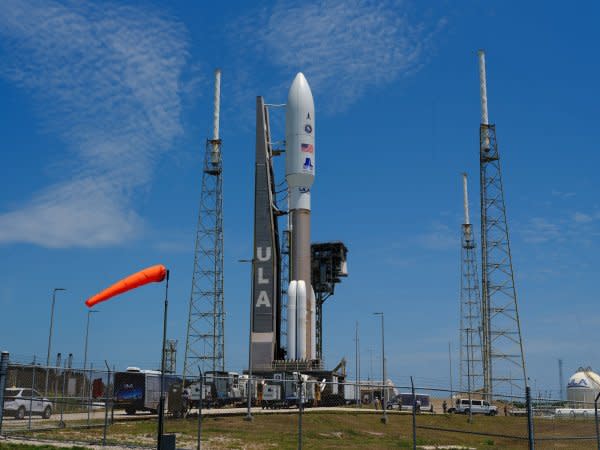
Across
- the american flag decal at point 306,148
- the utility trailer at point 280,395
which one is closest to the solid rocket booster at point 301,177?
the american flag decal at point 306,148

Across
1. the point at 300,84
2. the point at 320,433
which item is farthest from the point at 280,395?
the point at 300,84

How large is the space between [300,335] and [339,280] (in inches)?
569

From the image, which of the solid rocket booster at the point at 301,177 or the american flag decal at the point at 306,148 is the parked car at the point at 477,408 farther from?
the american flag decal at the point at 306,148

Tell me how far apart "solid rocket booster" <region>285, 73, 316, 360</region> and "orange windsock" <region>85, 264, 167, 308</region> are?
156ft

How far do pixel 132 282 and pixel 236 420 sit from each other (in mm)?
22330

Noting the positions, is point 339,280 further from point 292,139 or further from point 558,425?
point 558,425

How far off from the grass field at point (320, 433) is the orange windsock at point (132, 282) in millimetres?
9174

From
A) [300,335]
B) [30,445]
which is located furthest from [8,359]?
[300,335]

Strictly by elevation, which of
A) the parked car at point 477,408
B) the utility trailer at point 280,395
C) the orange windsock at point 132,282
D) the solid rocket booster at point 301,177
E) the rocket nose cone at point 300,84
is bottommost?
the parked car at point 477,408

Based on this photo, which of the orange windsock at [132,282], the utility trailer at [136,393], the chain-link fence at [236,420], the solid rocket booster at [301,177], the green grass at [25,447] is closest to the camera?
the orange windsock at [132,282]

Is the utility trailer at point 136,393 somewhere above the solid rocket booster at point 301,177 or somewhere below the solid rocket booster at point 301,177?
below

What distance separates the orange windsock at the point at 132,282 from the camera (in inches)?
662

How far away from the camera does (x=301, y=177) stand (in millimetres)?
66062

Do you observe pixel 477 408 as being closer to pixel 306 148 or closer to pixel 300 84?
pixel 306 148
